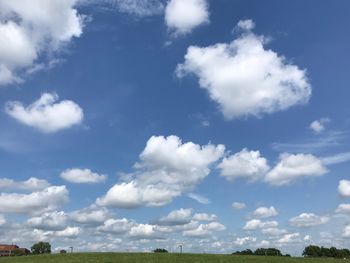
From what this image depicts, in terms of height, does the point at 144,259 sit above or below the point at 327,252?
below

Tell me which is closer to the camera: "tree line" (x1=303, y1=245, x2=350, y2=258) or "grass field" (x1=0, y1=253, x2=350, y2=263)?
"grass field" (x1=0, y1=253, x2=350, y2=263)

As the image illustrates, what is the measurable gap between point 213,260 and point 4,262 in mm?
36331

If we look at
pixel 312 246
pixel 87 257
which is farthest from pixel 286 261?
pixel 312 246

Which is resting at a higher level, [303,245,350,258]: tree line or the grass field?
[303,245,350,258]: tree line

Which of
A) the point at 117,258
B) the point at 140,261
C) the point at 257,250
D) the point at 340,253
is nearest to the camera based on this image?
the point at 140,261

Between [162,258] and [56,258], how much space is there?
60.2 ft

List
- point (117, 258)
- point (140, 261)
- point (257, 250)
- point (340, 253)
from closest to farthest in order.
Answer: point (140, 261) < point (117, 258) < point (340, 253) < point (257, 250)

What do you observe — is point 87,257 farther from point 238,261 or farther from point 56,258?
point 238,261

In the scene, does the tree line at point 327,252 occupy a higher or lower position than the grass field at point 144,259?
higher

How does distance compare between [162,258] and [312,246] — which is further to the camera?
[312,246]

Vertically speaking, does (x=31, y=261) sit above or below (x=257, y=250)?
below

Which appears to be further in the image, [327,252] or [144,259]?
[327,252]

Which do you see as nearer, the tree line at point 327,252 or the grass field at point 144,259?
the grass field at point 144,259

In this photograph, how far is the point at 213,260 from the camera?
80375 mm
